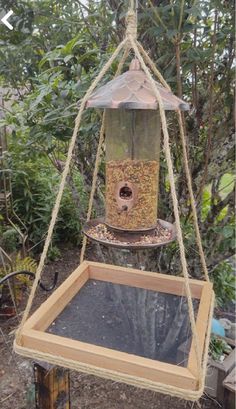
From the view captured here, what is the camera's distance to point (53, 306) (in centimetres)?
97

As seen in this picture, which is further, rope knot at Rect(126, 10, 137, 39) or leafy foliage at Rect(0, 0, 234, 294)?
leafy foliage at Rect(0, 0, 234, 294)

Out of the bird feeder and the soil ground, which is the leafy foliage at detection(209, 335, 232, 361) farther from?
the bird feeder

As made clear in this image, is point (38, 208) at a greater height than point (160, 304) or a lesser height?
lesser

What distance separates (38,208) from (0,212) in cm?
36

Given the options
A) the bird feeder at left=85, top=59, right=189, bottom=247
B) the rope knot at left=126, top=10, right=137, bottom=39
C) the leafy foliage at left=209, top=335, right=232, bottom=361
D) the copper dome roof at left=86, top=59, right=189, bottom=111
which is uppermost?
the rope knot at left=126, top=10, right=137, bottom=39

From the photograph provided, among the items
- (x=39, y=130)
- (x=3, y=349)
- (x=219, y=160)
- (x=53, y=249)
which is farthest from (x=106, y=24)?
(x=53, y=249)

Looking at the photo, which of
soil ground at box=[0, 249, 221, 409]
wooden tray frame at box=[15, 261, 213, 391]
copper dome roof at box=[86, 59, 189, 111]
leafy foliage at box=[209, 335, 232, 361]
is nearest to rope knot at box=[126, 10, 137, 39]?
copper dome roof at box=[86, 59, 189, 111]

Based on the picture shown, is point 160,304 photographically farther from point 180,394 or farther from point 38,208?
point 38,208

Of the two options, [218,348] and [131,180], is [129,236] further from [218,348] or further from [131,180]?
[218,348]

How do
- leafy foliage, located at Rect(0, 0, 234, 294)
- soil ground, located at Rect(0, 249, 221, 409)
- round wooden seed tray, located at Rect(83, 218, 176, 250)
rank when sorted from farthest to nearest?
soil ground, located at Rect(0, 249, 221, 409) → leafy foliage, located at Rect(0, 0, 234, 294) → round wooden seed tray, located at Rect(83, 218, 176, 250)

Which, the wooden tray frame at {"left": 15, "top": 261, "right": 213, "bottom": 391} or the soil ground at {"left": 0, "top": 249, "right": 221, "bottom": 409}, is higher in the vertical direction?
the wooden tray frame at {"left": 15, "top": 261, "right": 213, "bottom": 391}

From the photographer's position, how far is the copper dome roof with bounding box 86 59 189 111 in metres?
0.83

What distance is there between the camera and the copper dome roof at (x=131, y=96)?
0.83 meters

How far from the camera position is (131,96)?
0.84 meters
